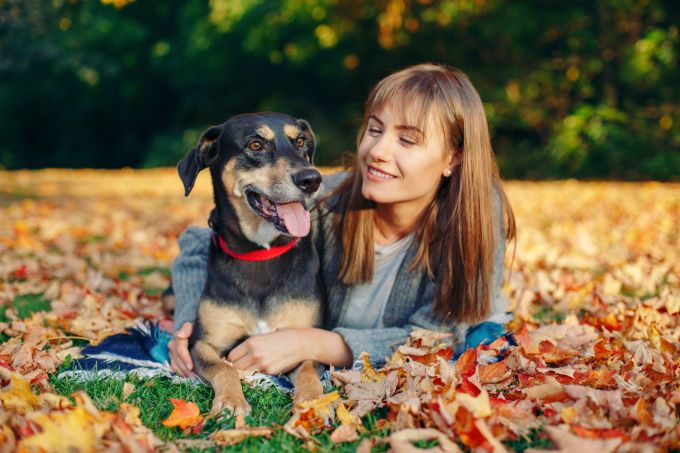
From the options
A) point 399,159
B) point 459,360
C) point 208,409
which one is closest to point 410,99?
point 399,159

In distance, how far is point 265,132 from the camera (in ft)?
12.3

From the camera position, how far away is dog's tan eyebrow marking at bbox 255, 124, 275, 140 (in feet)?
12.2

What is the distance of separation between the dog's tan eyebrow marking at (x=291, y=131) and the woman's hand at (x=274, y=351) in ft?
3.84

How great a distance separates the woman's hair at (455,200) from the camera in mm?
3781

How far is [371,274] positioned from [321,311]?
438mm

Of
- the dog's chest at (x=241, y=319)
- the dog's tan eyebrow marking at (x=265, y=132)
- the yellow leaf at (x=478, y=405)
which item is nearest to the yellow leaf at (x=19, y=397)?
the dog's chest at (x=241, y=319)

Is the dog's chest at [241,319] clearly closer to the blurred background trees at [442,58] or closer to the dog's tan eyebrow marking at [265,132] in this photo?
the dog's tan eyebrow marking at [265,132]

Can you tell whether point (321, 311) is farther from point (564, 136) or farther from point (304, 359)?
point (564, 136)

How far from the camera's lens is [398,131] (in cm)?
380

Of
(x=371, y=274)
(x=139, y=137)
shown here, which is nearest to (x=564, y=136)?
(x=371, y=274)

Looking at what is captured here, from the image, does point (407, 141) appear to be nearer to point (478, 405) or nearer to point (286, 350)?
point (286, 350)

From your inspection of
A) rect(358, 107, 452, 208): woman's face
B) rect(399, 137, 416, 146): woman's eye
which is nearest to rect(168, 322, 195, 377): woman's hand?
rect(358, 107, 452, 208): woman's face

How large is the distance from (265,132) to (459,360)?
169 centimetres

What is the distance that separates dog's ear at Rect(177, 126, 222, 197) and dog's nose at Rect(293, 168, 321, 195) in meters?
0.62
